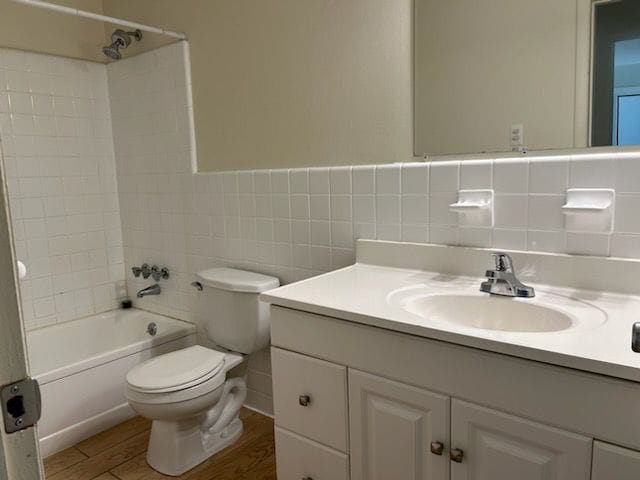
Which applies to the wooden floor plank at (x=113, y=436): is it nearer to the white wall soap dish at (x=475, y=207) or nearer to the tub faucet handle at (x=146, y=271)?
the tub faucet handle at (x=146, y=271)

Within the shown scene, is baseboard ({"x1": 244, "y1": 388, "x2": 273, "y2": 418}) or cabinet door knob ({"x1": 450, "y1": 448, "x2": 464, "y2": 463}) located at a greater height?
cabinet door knob ({"x1": 450, "y1": 448, "x2": 464, "y2": 463})

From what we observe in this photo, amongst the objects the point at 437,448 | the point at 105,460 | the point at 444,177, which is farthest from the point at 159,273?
the point at 437,448

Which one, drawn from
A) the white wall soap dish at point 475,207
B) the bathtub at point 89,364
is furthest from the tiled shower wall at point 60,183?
the white wall soap dish at point 475,207

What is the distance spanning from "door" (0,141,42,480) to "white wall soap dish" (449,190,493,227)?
1281 millimetres

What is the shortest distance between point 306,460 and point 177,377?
0.66 m

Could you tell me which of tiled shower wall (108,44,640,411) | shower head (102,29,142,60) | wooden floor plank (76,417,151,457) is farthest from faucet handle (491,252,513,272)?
shower head (102,29,142,60)

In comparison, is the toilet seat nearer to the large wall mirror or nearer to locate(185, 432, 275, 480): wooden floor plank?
locate(185, 432, 275, 480): wooden floor plank

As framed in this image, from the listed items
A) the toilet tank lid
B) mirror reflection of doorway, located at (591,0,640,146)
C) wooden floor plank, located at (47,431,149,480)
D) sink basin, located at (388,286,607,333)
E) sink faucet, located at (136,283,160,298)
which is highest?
mirror reflection of doorway, located at (591,0,640,146)

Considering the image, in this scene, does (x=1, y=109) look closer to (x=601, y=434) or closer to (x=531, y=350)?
(x=531, y=350)

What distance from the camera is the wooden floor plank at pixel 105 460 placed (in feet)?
6.37

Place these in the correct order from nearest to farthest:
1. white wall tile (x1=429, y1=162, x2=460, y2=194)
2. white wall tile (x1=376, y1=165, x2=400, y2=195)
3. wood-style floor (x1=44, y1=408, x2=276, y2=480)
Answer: white wall tile (x1=429, y1=162, x2=460, y2=194)
white wall tile (x1=376, y1=165, x2=400, y2=195)
wood-style floor (x1=44, y1=408, x2=276, y2=480)

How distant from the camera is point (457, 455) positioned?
109cm

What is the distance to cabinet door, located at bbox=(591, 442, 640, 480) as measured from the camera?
88 centimetres

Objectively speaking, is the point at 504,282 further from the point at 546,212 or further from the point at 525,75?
the point at 525,75
